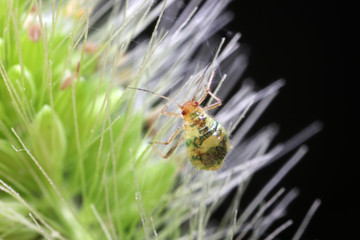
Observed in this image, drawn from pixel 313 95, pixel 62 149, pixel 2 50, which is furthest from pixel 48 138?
pixel 313 95

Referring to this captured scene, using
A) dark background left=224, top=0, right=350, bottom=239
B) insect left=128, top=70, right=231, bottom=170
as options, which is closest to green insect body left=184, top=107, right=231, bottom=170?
insect left=128, top=70, right=231, bottom=170

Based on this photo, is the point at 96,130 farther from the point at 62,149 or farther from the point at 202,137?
the point at 202,137

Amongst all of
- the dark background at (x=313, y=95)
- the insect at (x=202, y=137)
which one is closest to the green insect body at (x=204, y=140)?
the insect at (x=202, y=137)

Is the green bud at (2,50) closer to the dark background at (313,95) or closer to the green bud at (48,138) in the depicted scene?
the green bud at (48,138)

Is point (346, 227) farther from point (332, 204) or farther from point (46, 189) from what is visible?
point (46, 189)

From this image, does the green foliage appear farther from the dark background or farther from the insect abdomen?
the dark background

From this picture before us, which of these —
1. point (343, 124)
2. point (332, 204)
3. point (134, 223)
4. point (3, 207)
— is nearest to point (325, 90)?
point (343, 124)

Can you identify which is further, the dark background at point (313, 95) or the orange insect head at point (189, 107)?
the dark background at point (313, 95)
